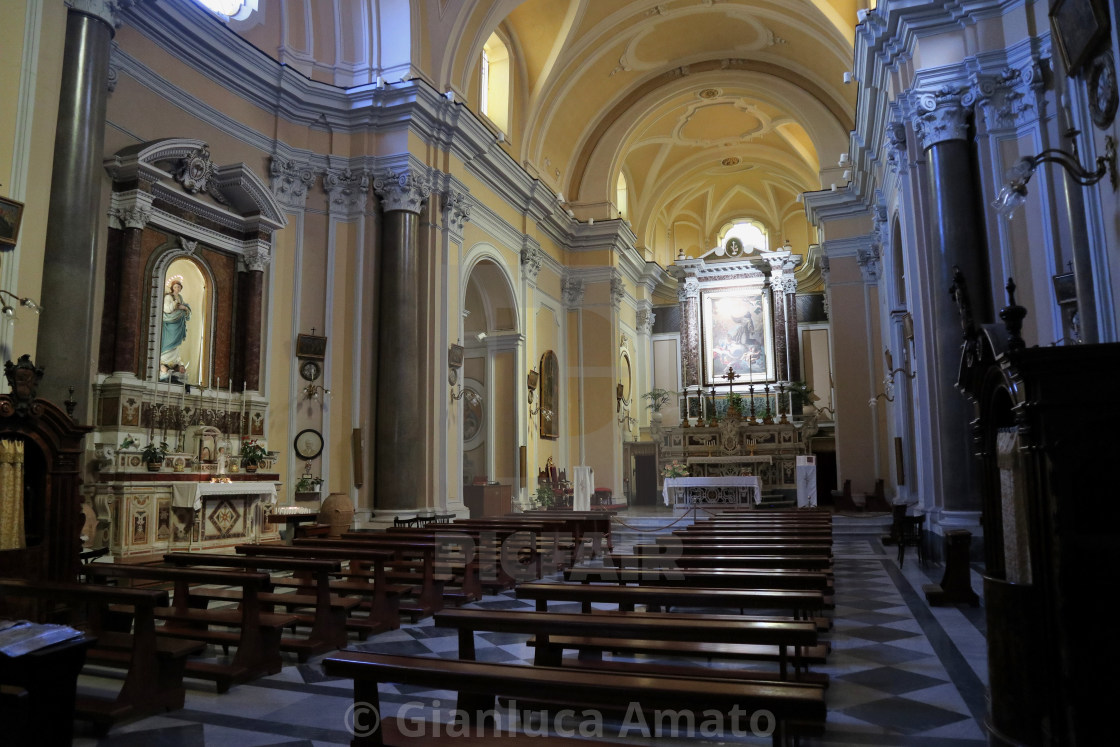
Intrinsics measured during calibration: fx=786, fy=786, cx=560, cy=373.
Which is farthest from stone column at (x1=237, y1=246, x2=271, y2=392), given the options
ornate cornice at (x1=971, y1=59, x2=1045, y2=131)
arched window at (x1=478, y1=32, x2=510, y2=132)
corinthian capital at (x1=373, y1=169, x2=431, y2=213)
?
ornate cornice at (x1=971, y1=59, x2=1045, y2=131)

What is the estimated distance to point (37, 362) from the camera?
6.77m

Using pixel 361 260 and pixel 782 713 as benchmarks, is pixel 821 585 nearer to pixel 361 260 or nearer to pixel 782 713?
pixel 782 713

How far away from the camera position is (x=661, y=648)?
375 centimetres

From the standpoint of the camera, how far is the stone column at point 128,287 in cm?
838

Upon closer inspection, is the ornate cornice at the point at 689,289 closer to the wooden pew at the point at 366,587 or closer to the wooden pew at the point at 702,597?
the wooden pew at the point at 366,587

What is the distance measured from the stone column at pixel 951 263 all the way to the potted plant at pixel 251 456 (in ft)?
25.5

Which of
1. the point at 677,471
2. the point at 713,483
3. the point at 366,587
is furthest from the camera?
the point at 677,471

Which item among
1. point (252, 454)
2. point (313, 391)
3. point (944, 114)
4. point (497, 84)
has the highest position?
point (497, 84)

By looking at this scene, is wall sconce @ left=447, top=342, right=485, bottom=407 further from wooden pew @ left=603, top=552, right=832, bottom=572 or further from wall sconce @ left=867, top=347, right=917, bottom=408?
wooden pew @ left=603, top=552, right=832, bottom=572

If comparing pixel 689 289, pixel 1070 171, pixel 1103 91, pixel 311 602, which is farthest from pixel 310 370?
pixel 689 289

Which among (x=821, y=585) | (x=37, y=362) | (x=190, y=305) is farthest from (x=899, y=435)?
(x=37, y=362)

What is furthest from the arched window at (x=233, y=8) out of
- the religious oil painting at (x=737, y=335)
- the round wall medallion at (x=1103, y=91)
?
Answer: the religious oil painting at (x=737, y=335)

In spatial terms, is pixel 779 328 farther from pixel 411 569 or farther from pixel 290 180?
pixel 411 569

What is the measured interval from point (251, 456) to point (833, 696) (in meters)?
7.46
